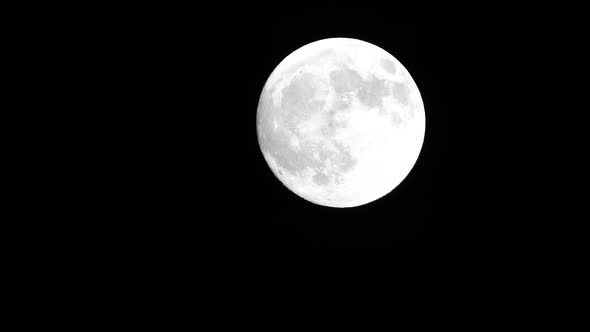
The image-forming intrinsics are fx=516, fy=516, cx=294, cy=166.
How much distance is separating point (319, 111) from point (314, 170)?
562 millimetres

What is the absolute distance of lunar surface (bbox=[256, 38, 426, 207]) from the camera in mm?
4277

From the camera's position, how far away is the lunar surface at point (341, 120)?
4.28 meters

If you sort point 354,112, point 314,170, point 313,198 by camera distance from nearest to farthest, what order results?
point 354,112 → point 314,170 → point 313,198

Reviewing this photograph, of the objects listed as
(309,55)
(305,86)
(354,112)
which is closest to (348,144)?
(354,112)

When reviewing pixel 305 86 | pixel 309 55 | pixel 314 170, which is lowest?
pixel 314 170

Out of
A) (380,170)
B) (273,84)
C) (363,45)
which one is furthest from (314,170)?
(363,45)

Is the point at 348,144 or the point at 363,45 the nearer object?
the point at 348,144

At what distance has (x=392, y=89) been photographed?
4445 mm

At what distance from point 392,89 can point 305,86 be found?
0.76 m

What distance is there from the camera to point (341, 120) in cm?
424

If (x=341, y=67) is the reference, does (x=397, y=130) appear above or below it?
below

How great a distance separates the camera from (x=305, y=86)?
4.36m

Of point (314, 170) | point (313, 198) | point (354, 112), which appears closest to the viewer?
point (354, 112)

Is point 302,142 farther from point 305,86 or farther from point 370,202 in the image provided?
point 370,202
